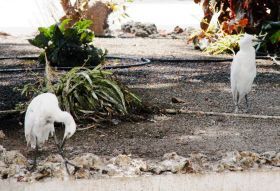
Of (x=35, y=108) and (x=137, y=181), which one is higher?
(x=35, y=108)

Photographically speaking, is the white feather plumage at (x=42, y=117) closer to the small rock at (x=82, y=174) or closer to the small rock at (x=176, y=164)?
the small rock at (x=82, y=174)

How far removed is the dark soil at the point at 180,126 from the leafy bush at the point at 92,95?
168 mm

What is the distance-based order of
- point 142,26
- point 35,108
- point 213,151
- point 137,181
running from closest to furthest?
point 137,181
point 35,108
point 213,151
point 142,26

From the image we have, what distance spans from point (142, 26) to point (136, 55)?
12.6ft

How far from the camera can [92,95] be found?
450 centimetres

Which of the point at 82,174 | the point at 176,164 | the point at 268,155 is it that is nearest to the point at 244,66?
the point at 268,155

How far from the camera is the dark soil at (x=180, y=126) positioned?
12.4ft

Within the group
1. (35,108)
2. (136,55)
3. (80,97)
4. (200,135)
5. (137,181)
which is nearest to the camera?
(137,181)

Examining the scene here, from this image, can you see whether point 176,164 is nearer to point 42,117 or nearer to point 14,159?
point 42,117

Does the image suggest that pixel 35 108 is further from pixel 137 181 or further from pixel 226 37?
pixel 226 37

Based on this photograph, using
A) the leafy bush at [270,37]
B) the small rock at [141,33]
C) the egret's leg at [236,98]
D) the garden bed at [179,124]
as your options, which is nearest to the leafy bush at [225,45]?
the leafy bush at [270,37]

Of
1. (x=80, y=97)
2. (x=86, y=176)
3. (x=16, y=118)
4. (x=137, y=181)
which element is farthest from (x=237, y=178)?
(x=16, y=118)

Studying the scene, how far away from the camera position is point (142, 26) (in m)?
12.3

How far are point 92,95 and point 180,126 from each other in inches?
26.5
